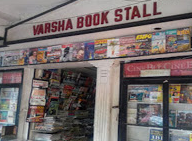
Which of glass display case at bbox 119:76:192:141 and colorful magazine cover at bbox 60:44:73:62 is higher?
colorful magazine cover at bbox 60:44:73:62

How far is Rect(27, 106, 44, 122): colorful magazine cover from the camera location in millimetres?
4383

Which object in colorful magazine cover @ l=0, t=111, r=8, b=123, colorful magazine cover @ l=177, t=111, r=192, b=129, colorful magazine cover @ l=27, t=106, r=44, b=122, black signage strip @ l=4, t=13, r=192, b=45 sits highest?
black signage strip @ l=4, t=13, r=192, b=45

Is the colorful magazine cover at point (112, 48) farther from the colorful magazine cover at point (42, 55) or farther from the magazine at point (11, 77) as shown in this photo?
the magazine at point (11, 77)

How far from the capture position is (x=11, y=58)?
4.78 meters

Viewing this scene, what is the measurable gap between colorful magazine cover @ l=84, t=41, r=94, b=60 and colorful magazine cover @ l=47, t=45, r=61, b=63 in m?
0.58

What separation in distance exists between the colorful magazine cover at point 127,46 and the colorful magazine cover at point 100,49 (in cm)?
29

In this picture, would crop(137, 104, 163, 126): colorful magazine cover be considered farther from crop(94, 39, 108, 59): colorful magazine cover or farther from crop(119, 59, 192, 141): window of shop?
crop(94, 39, 108, 59): colorful magazine cover

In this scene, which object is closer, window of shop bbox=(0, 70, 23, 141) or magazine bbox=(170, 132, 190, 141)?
magazine bbox=(170, 132, 190, 141)

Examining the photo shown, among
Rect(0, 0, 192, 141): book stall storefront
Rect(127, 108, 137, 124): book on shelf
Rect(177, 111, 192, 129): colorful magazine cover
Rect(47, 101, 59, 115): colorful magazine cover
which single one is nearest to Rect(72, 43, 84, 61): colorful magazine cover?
Rect(0, 0, 192, 141): book stall storefront

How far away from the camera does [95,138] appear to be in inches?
138

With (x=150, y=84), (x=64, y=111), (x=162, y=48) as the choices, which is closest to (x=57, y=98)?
(x=64, y=111)

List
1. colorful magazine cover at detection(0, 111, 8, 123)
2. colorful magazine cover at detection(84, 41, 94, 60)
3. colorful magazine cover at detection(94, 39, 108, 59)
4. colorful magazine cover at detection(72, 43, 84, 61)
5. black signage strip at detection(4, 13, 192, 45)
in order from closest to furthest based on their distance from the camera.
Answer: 1. black signage strip at detection(4, 13, 192, 45)
2. colorful magazine cover at detection(94, 39, 108, 59)
3. colorful magazine cover at detection(84, 41, 94, 60)
4. colorful magazine cover at detection(72, 43, 84, 61)
5. colorful magazine cover at detection(0, 111, 8, 123)

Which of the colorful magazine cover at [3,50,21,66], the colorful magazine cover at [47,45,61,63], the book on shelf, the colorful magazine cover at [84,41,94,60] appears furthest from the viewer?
the colorful magazine cover at [3,50,21,66]

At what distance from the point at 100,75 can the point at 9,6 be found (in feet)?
6.74
